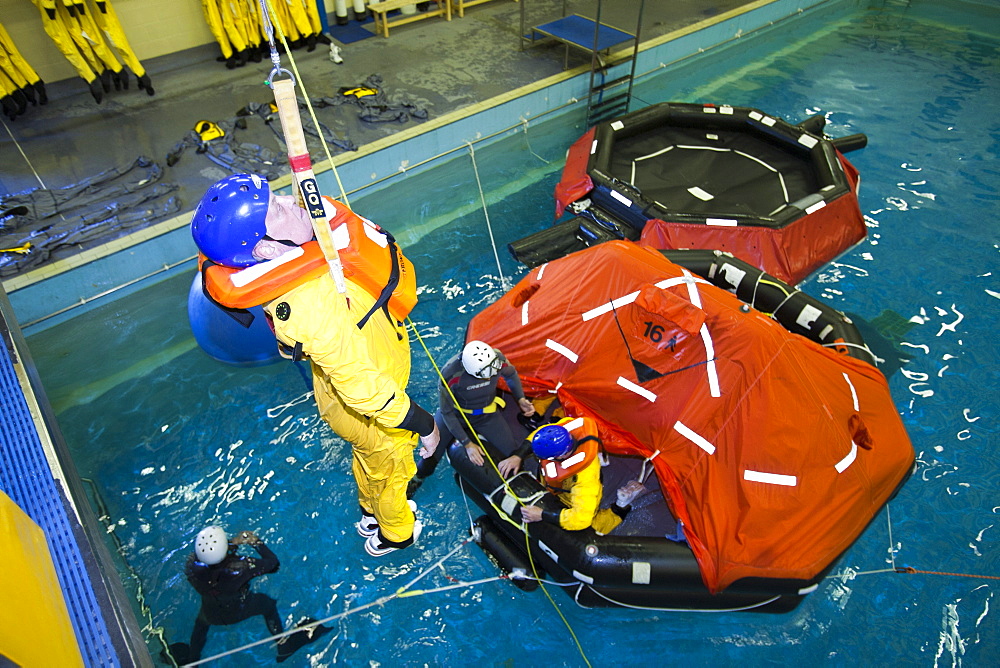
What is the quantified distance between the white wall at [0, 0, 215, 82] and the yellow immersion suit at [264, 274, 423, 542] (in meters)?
5.98

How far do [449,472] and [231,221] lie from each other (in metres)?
2.08

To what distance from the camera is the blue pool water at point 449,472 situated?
3.00 meters

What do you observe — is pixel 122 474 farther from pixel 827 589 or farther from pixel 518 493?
pixel 827 589

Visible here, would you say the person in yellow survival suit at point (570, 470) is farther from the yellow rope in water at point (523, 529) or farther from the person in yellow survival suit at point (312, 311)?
the person in yellow survival suit at point (312, 311)

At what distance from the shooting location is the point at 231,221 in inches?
78.4

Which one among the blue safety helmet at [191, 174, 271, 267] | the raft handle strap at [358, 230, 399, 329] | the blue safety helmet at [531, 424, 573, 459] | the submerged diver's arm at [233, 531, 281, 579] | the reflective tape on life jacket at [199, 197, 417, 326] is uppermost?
the blue safety helmet at [191, 174, 271, 267]

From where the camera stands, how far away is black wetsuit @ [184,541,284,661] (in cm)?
270

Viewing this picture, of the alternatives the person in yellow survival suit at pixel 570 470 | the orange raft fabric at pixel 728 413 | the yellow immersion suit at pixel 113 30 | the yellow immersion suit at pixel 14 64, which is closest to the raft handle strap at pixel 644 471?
the orange raft fabric at pixel 728 413

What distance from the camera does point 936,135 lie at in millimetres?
6531

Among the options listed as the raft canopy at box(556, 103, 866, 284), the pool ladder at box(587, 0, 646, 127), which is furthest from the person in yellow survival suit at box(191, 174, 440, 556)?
the pool ladder at box(587, 0, 646, 127)

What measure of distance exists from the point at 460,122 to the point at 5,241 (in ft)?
12.9

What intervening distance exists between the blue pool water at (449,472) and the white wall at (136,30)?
3345 millimetres

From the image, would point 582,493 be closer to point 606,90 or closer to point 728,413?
point 728,413

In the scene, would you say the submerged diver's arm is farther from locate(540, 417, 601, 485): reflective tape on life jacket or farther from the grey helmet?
locate(540, 417, 601, 485): reflective tape on life jacket
